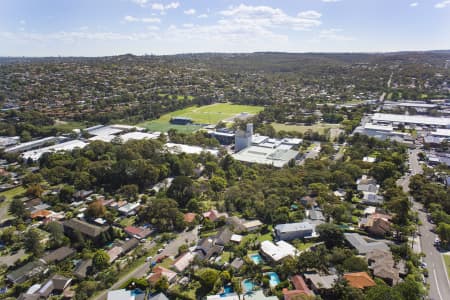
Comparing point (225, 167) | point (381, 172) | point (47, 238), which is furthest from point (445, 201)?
point (47, 238)

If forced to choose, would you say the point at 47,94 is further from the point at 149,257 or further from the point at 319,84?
the point at 319,84

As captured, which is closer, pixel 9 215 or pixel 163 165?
pixel 9 215

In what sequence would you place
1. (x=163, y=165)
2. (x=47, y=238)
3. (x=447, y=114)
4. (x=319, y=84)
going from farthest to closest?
(x=319, y=84) → (x=447, y=114) → (x=163, y=165) → (x=47, y=238)

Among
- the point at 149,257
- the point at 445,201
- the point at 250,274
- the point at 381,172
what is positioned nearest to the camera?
the point at 250,274

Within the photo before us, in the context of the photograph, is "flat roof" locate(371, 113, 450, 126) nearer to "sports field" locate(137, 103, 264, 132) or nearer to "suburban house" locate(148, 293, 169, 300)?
"sports field" locate(137, 103, 264, 132)

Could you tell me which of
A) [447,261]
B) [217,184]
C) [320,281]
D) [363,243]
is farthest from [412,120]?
[320,281]

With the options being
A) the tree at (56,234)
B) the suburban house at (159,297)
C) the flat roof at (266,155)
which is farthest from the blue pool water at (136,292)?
the flat roof at (266,155)
